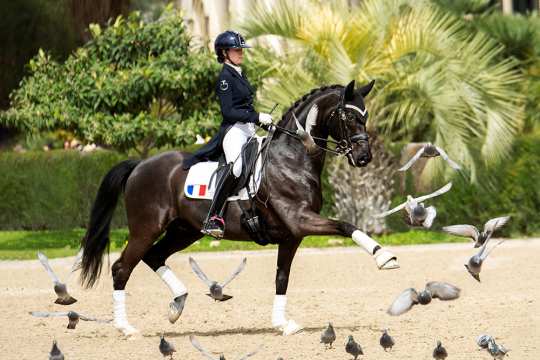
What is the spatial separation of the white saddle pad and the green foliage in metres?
9.31

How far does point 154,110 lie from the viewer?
2147 cm

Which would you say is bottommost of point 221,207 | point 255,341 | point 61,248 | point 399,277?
point 61,248

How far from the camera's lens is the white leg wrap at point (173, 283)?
33.5 ft

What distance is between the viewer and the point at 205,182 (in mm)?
10031

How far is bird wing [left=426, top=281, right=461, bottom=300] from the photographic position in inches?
309

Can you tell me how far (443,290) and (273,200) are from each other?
2127mm

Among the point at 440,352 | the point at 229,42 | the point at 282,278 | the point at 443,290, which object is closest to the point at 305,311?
the point at 282,278

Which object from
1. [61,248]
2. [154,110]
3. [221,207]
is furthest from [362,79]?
[221,207]

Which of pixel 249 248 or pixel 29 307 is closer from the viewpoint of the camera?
pixel 29 307

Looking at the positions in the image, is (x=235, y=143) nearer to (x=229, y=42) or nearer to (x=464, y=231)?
(x=229, y=42)

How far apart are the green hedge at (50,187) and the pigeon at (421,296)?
1636cm

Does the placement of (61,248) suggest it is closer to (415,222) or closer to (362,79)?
(362,79)

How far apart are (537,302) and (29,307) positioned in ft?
18.1

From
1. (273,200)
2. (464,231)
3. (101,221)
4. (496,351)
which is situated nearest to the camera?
(496,351)
